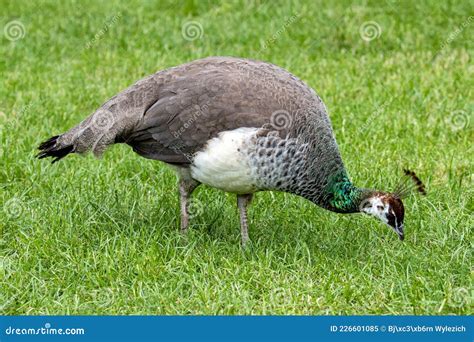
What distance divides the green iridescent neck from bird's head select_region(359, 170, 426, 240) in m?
0.09

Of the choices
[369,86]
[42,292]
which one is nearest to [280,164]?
[42,292]

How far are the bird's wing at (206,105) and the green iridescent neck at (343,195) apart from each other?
525 millimetres

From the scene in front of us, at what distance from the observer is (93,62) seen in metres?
8.96

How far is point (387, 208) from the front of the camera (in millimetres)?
5164

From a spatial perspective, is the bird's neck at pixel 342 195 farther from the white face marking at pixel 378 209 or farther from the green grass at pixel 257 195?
the green grass at pixel 257 195

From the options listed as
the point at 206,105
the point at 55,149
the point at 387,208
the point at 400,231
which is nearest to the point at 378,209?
the point at 387,208

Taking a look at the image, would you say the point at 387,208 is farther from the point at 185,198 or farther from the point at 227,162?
the point at 185,198

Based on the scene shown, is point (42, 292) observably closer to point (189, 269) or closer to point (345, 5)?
point (189, 269)

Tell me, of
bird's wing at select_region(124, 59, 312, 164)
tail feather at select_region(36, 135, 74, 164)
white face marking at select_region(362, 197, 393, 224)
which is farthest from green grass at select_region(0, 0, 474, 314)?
bird's wing at select_region(124, 59, 312, 164)

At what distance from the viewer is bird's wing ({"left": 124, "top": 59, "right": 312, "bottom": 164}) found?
511 centimetres

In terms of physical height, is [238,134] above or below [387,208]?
above

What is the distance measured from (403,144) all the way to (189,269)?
2474 millimetres

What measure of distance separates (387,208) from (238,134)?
0.94 meters

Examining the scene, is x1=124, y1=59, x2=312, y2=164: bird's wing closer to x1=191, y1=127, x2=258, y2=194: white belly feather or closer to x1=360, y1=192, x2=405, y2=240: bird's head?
x1=191, y1=127, x2=258, y2=194: white belly feather
